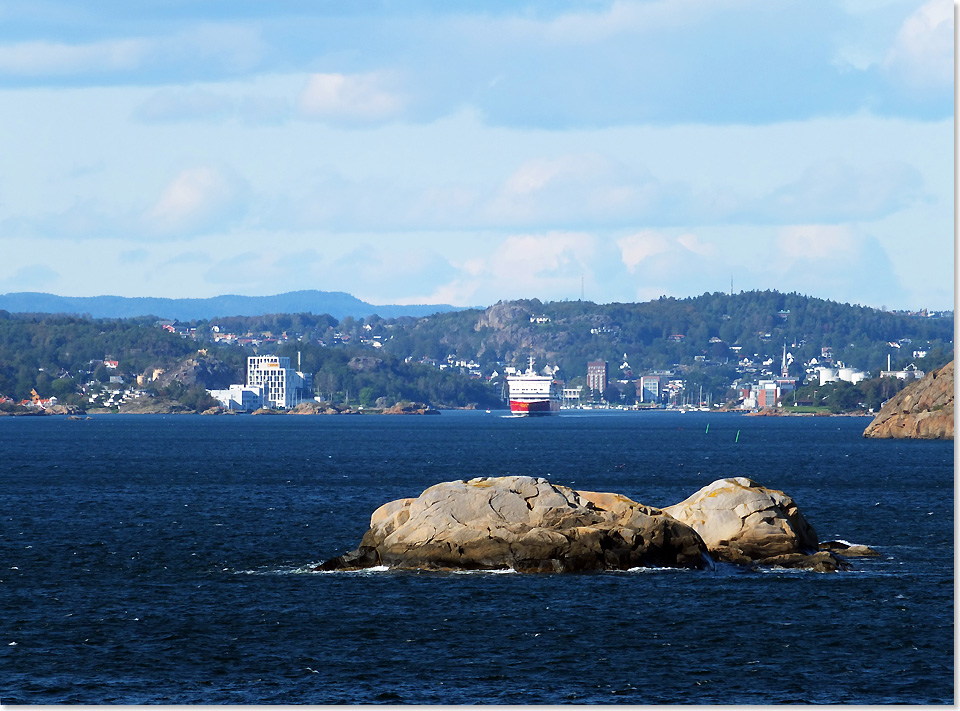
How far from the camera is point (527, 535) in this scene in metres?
48.4

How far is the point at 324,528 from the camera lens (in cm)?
6397

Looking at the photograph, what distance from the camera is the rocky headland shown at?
48000 millimetres

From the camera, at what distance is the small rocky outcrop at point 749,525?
5009 centimetres

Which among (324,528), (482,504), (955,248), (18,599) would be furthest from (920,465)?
(955,248)

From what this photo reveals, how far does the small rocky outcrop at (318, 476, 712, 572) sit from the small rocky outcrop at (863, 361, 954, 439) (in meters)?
123

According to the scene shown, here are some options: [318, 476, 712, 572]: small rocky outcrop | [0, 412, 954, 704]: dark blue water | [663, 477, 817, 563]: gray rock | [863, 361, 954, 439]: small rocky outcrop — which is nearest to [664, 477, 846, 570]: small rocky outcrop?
[663, 477, 817, 563]: gray rock

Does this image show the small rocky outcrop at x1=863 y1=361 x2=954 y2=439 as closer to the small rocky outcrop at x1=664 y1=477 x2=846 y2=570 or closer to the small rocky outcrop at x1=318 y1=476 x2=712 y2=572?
the small rocky outcrop at x1=664 y1=477 x2=846 y2=570

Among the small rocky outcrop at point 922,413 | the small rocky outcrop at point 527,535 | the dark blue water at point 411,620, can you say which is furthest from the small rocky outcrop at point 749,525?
the small rocky outcrop at point 922,413

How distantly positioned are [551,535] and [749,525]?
830 cm

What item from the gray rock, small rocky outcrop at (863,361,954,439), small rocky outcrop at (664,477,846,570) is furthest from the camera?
small rocky outcrop at (863,361,954,439)

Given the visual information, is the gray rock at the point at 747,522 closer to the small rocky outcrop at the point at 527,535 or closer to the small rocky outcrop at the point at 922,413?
the small rocky outcrop at the point at 527,535

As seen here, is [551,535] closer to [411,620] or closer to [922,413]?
[411,620]

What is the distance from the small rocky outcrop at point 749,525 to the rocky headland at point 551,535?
5 cm

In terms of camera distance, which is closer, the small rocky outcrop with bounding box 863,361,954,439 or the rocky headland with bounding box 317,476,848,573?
the rocky headland with bounding box 317,476,848,573
